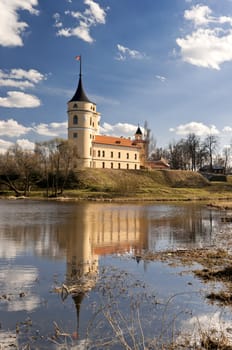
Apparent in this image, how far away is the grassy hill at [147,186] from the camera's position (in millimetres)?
70375

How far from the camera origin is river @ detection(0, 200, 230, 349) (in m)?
7.95

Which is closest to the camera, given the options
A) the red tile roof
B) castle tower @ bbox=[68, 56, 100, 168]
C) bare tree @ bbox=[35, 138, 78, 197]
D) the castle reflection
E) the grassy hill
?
the castle reflection

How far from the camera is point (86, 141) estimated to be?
91.9m

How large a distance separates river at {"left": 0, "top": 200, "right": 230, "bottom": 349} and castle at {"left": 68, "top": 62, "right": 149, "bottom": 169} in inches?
2732

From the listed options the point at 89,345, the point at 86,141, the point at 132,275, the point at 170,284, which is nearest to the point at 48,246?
the point at 132,275

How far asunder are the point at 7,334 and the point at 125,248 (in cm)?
1157

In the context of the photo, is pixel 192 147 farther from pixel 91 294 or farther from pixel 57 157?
pixel 91 294

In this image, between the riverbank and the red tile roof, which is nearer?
the riverbank

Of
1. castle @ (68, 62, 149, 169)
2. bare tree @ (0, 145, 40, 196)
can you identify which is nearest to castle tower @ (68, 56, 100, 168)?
castle @ (68, 62, 149, 169)

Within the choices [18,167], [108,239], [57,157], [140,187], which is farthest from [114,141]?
[108,239]

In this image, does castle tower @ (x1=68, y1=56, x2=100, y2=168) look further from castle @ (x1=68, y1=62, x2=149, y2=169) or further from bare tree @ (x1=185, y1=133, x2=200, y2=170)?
bare tree @ (x1=185, y1=133, x2=200, y2=170)

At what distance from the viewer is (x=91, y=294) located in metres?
10.7

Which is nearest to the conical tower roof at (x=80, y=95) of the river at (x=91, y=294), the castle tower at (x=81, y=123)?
the castle tower at (x=81, y=123)

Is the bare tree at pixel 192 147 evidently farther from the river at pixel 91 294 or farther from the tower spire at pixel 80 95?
the river at pixel 91 294
